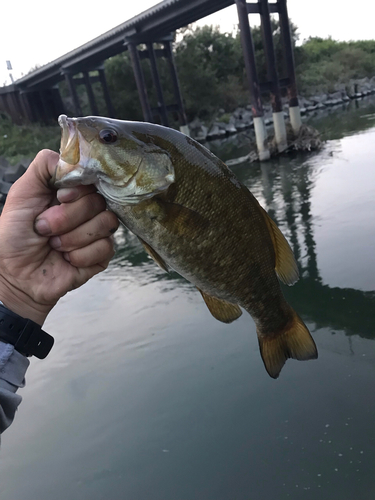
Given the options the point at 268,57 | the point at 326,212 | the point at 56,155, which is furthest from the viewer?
the point at 268,57

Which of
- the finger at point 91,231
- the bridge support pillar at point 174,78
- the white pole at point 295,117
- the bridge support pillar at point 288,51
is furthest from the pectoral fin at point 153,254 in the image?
the bridge support pillar at point 174,78

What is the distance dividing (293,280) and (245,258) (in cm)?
32

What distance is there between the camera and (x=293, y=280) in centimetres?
204

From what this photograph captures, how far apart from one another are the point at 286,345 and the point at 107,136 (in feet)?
4.38

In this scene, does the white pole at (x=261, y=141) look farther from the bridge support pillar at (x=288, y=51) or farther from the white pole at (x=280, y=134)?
the bridge support pillar at (x=288, y=51)

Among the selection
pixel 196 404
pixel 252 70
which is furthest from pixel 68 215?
pixel 252 70

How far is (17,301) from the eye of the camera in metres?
1.96

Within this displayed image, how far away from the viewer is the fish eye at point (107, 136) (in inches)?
63.7

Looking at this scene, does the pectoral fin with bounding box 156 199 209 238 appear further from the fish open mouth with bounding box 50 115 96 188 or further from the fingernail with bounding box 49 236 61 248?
the fingernail with bounding box 49 236 61 248

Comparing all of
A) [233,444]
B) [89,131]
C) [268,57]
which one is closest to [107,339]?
[233,444]

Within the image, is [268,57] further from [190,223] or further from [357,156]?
[190,223]

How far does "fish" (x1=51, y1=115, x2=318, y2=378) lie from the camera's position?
5.29 feet

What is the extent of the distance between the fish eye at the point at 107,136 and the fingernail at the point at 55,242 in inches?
20.2

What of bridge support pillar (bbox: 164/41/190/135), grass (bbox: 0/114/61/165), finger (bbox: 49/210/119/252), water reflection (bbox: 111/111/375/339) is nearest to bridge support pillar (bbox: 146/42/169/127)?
bridge support pillar (bbox: 164/41/190/135)
